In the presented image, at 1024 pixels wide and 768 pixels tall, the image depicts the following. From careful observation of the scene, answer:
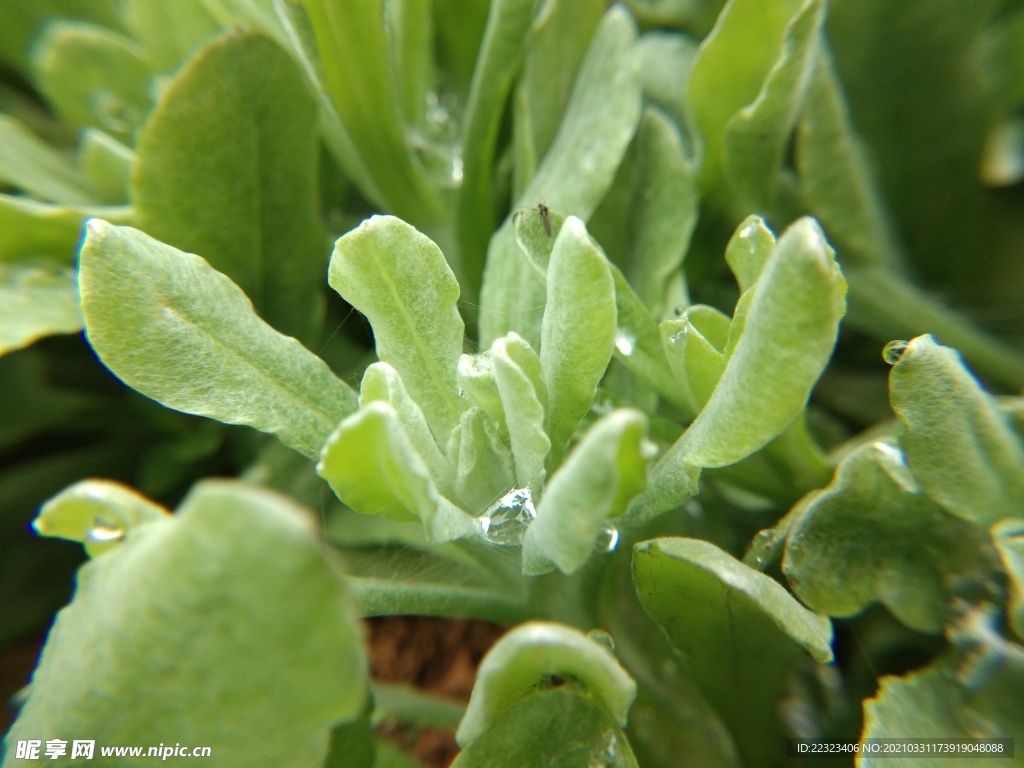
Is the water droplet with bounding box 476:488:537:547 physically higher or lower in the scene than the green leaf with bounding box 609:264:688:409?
lower

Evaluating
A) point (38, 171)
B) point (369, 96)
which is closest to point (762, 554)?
point (369, 96)

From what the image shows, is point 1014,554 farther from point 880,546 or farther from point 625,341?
point 625,341

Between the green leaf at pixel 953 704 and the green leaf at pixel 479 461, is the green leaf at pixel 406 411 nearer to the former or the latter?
the green leaf at pixel 479 461

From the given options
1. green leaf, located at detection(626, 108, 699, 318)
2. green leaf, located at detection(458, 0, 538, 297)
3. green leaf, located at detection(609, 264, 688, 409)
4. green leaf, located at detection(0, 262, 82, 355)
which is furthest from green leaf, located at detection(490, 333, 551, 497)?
green leaf, located at detection(0, 262, 82, 355)

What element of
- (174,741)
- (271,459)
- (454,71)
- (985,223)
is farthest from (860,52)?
(174,741)

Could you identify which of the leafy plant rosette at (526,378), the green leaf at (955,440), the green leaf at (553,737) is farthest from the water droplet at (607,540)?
the green leaf at (955,440)

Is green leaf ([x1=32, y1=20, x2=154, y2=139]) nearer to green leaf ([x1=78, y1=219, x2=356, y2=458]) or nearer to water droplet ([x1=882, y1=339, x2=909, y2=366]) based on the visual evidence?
green leaf ([x1=78, y1=219, x2=356, y2=458])
